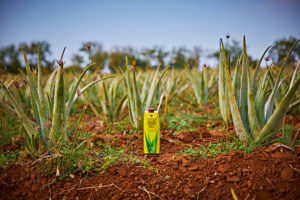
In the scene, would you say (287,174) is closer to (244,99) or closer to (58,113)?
(244,99)

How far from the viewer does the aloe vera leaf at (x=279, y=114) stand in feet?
4.19

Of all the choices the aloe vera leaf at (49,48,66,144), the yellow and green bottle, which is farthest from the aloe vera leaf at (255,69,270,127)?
the aloe vera leaf at (49,48,66,144)

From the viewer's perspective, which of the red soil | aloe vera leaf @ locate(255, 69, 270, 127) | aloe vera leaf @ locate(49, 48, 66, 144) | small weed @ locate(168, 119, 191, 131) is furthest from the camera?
small weed @ locate(168, 119, 191, 131)

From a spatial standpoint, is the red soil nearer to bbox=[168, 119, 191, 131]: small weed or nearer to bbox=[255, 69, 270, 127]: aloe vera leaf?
bbox=[255, 69, 270, 127]: aloe vera leaf

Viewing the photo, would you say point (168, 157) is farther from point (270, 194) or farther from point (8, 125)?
point (8, 125)

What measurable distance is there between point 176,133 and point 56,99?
4.15 feet

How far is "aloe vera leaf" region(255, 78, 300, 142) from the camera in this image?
1.28m

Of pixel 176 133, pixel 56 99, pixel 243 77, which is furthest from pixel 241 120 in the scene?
pixel 56 99

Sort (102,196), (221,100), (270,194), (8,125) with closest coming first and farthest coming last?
(270,194)
(102,196)
(221,100)
(8,125)

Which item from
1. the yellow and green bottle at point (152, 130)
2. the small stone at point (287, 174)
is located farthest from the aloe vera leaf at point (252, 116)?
the yellow and green bottle at point (152, 130)

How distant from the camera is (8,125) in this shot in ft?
8.20

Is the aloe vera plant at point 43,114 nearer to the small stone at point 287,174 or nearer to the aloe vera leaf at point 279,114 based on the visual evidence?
the aloe vera leaf at point 279,114

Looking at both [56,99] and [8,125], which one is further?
[8,125]

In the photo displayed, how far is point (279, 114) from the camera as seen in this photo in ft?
4.53
